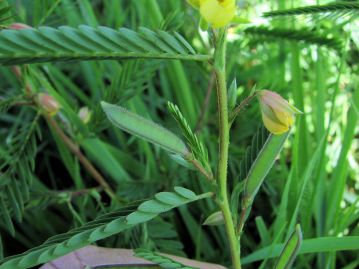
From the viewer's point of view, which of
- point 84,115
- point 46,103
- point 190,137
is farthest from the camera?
point 84,115

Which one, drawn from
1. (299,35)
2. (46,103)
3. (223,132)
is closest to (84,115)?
(46,103)

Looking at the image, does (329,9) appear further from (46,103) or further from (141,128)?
(46,103)

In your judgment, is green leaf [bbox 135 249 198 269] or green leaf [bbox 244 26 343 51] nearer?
green leaf [bbox 135 249 198 269]

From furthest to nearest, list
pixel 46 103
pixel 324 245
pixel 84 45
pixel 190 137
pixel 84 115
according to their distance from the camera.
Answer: pixel 84 115 < pixel 46 103 < pixel 324 245 < pixel 190 137 < pixel 84 45

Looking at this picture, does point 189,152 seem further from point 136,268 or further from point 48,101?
point 48,101

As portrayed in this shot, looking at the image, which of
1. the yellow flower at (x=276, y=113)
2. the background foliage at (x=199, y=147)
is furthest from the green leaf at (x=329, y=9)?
the yellow flower at (x=276, y=113)

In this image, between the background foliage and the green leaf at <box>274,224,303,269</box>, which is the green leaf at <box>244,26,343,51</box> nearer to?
the background foliage

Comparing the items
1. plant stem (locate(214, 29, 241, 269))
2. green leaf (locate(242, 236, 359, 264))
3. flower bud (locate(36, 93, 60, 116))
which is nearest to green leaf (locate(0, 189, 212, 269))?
plant stem (locate(214, 29, 241, 269))
